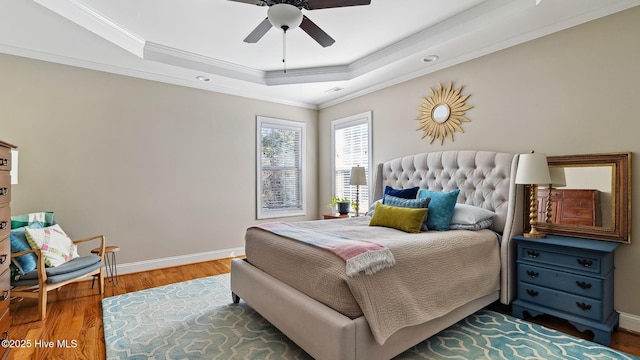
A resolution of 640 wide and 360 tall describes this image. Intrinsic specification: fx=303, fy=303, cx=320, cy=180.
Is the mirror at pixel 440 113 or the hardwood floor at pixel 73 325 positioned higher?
the mirror at pixel 440 113

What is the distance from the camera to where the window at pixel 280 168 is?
5.06m

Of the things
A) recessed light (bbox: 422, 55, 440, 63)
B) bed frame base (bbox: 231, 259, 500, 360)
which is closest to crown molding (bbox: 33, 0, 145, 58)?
bed frame base (bbox: 231, 259, 500, 360)

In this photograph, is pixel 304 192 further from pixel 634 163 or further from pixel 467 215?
pixel 634 163

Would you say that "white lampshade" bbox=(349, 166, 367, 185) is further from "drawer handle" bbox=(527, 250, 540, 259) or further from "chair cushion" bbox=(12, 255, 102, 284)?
"chair cushion" bbox=(12, 255, 102, 284)

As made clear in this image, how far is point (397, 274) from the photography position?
1.91 meters

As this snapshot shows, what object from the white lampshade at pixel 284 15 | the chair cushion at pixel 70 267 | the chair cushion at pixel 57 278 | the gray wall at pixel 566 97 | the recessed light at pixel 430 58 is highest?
the recessed light at pixel 430 58

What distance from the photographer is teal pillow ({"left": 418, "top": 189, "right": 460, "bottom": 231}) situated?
2.84 meters

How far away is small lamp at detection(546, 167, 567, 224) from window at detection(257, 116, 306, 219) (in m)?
3.63

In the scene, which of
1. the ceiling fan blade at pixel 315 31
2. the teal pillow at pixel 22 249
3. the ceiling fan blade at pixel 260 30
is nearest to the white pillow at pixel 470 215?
the ceiling fan blade at pixel 315 31

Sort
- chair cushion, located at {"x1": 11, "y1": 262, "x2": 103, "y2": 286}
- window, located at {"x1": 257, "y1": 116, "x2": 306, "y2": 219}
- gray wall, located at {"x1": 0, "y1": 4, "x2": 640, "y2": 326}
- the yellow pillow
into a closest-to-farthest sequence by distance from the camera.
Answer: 1. gray wall, located at {"x1": 0, "y1": 4, "x2": 640, "y2": 326}
2. chair cushion, located at {"x1": 11, "y1": 262, "x2": 103, "y2": 286}
3. the yellow pillow
4. window, located at {"x1": 257, "y1": 116, "x2": 306, "y2": 219}

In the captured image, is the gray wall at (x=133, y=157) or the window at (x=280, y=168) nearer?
the gray wall at (x=133, y=157)

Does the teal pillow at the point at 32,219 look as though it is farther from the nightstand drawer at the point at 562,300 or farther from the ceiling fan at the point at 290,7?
the nightstand drawer at the point at 562,300

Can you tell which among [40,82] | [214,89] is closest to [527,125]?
[214,89]

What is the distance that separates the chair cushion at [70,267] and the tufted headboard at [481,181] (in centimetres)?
353
